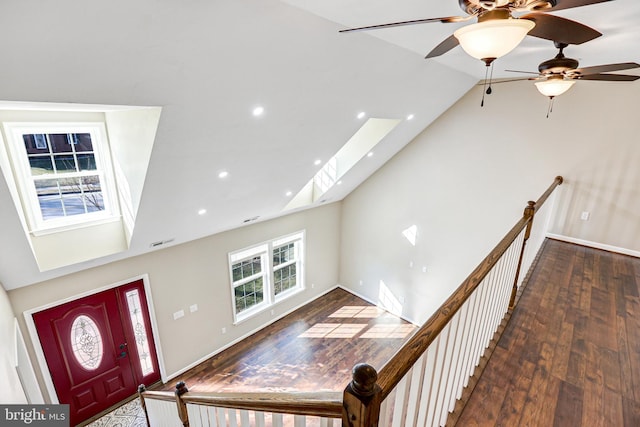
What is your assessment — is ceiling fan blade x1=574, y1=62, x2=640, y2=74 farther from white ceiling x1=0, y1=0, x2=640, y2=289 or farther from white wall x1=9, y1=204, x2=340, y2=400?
white wall x1=9, y1=204, x2=340, y2=400

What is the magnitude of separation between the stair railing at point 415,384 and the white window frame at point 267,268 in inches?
162

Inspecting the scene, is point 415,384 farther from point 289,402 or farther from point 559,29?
point 559,29

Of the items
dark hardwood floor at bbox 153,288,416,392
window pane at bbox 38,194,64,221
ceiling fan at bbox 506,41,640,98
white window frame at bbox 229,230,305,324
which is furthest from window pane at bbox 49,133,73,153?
ceiling fan at bbox 506,41,640,98

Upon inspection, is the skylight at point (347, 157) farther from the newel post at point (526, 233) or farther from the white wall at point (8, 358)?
the white wall at point (8, 358)

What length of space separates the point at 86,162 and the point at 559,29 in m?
4.81

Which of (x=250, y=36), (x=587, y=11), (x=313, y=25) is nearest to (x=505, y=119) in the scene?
(x=587, y=11)

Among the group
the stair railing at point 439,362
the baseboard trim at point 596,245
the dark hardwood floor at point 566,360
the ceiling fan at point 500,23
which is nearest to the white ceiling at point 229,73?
the ceiling fan at point 500,23

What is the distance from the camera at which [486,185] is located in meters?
5.77

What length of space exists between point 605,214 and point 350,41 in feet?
15.6

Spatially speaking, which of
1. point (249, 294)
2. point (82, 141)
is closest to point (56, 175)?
point (82, 141)

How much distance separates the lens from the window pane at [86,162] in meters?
3.95

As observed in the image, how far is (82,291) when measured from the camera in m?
4.52

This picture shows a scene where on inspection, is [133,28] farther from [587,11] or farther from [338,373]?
[338,373]

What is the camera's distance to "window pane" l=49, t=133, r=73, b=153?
3.73 meters
